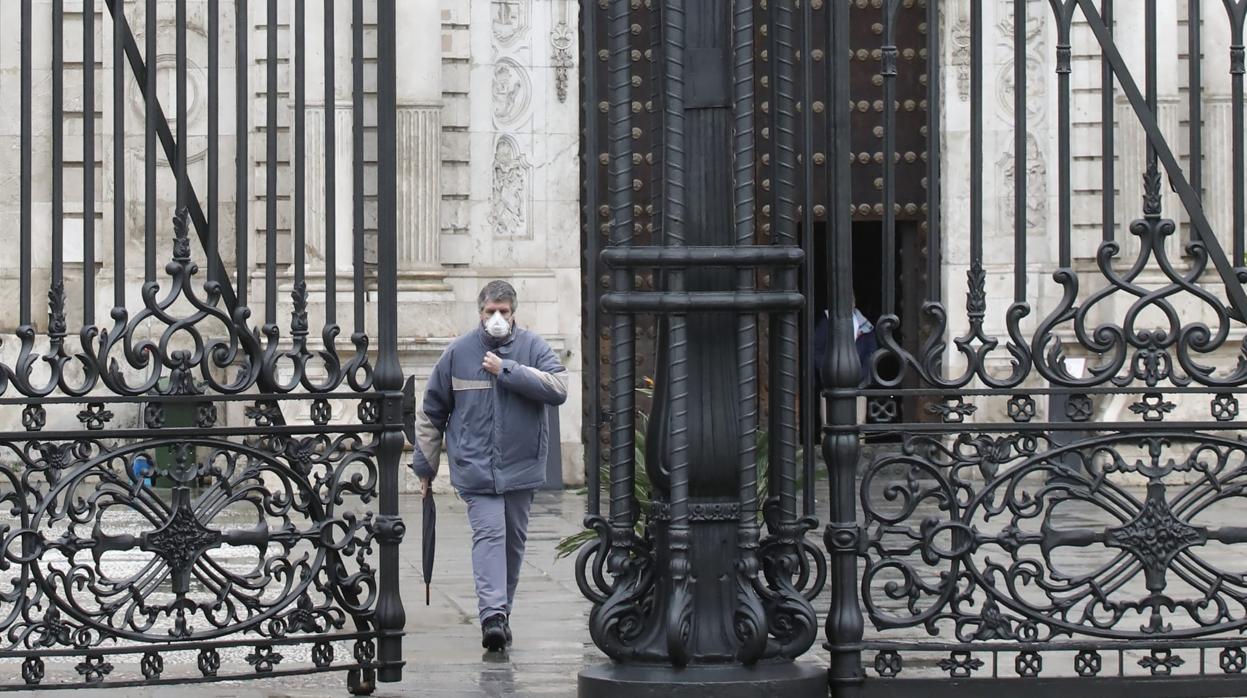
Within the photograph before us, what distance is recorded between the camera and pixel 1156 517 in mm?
7320

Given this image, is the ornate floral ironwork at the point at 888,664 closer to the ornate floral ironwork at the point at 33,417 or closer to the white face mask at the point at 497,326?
the ornate floral ironwork at the point at 33,417

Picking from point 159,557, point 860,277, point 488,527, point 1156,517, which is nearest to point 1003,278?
point 860,277

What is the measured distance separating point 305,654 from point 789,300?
134 inches

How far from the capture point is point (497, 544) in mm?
9375

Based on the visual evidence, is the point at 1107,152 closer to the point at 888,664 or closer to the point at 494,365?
the point at 888,664

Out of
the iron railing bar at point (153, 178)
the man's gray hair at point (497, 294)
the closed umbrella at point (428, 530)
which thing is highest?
the iron railing bar at point (153, 178)

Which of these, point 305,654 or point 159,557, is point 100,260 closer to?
point 305,654

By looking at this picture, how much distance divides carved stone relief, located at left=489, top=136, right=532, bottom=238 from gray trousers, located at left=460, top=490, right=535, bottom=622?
8398 mm

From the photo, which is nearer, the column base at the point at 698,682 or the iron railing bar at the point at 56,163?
the column base at the point at 698,682

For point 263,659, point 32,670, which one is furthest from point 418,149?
point 32,670

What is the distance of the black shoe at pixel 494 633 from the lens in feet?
29.6

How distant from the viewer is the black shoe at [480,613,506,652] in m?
9.02

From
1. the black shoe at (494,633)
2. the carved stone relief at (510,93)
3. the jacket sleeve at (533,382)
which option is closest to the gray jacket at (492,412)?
the jacket sleeve at (533,382)

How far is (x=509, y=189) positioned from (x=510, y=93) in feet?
2.84
